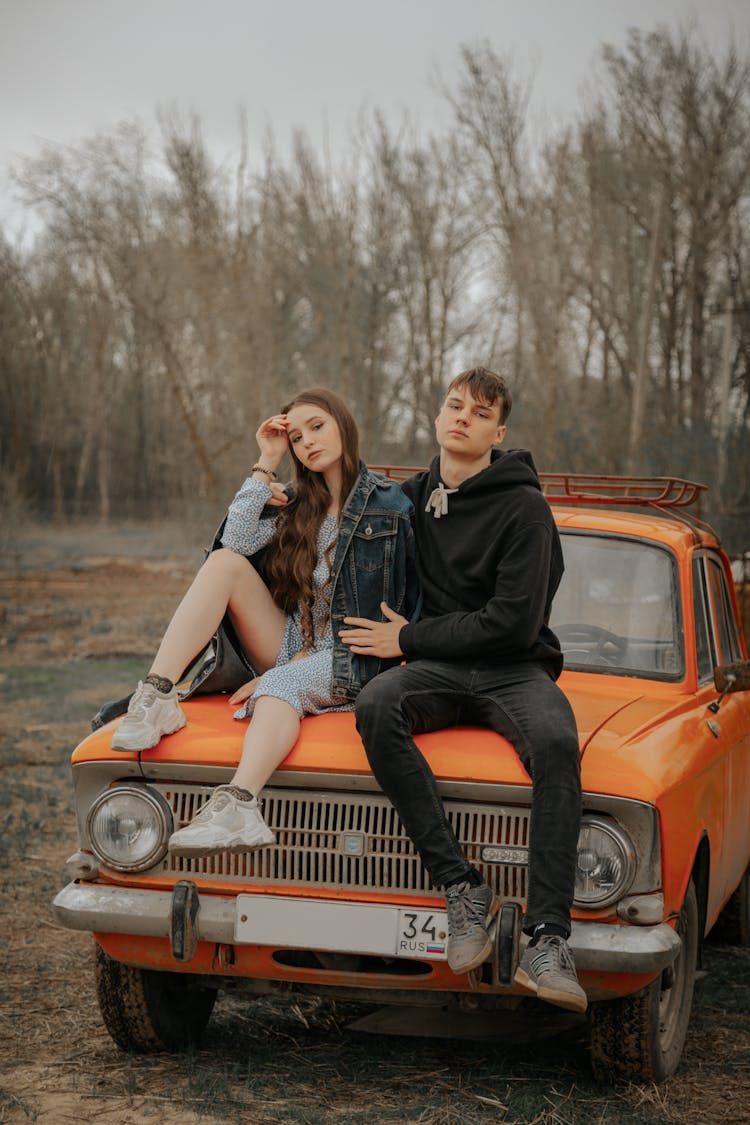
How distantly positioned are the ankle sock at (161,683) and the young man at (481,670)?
59 centimetres

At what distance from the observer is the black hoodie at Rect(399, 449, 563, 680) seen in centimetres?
→ 381

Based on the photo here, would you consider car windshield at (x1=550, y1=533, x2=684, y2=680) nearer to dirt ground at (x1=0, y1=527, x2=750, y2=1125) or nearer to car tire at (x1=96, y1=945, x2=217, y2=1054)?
dirt ground at (x1=0, y1=527, x2=750, y2=1125)

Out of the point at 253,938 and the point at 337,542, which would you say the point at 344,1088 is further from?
the point at 337,542

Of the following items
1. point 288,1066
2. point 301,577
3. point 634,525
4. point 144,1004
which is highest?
point 634,525

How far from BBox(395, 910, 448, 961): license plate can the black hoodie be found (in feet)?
2.71

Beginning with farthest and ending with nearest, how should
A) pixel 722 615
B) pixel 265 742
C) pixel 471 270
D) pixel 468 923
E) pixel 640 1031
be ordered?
pixel 471 270 → pixel 722 615 → pixel 640 1031 → pixel 265 742 → pixel 468 923

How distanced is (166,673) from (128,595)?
22427 millimetres

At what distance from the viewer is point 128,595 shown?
25844 mm

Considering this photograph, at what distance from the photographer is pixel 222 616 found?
412 centimetres

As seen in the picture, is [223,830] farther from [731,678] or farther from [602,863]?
[731,678]

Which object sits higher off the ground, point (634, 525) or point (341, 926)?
point (634, 525)

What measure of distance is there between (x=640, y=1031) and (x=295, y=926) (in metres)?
1.08

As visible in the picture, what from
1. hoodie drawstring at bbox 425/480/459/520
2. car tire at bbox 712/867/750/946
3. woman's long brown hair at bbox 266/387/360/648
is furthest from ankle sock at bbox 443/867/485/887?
car tire at bbox 712/867/750/946

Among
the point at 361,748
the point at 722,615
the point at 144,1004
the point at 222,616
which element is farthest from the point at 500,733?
the point at 722,615
